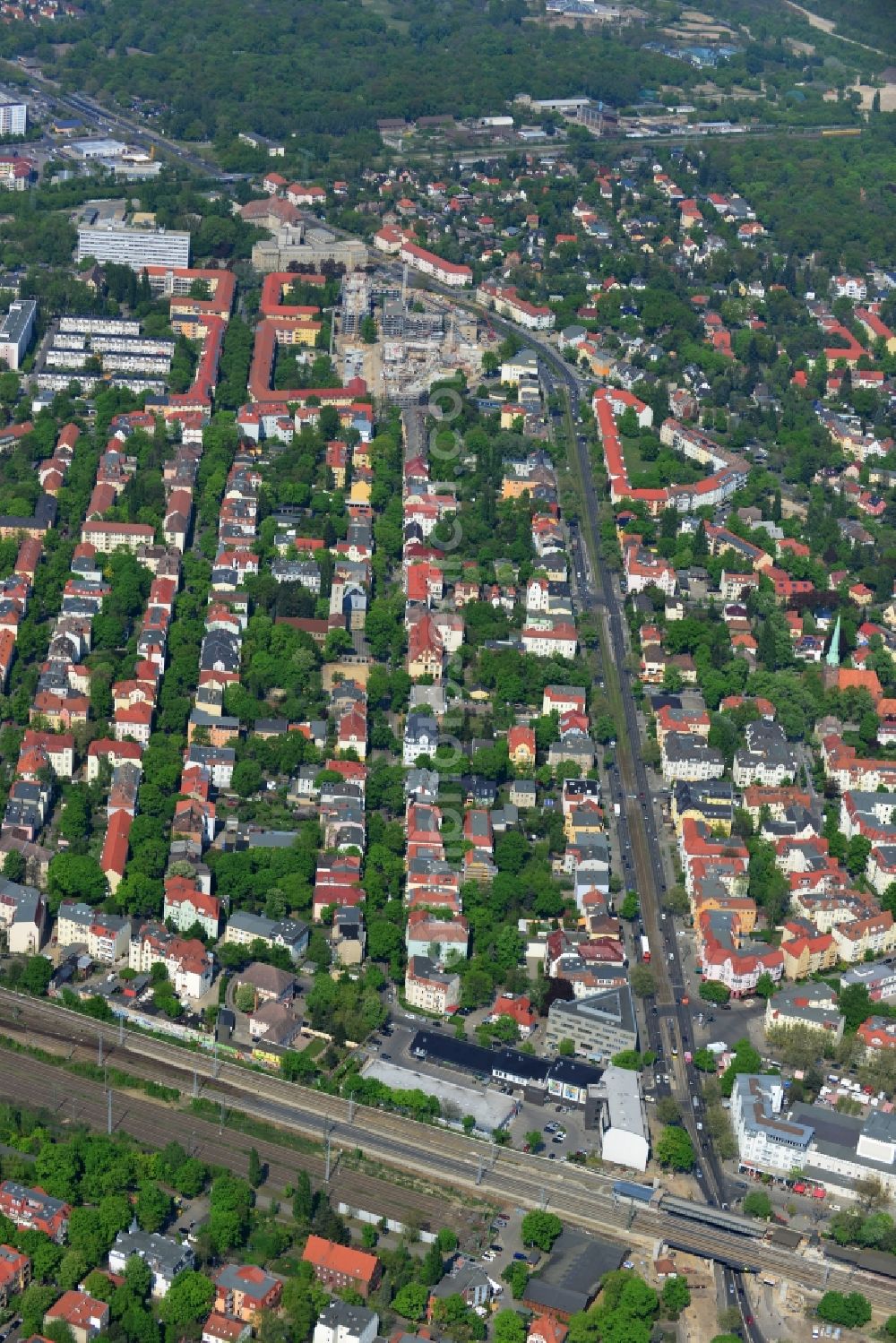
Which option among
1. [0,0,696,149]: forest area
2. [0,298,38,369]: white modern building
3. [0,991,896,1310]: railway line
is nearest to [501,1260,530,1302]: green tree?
[0,991,896,1310]: railway line

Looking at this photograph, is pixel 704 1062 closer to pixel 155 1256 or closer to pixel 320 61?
pixel 155 1256

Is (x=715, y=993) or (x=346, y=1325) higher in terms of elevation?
(x=346, y=1325)

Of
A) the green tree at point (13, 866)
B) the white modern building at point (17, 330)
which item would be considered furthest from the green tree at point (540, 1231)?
the white modern building at point (17, 330)

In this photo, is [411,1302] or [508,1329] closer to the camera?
[508,1329]

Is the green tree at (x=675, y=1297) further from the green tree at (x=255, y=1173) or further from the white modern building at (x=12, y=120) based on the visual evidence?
the white modern building at (x=12, y=120)

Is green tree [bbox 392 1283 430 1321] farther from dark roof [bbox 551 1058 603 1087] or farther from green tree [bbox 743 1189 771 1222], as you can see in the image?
dark roof [bbox 551 1058 603 1087]

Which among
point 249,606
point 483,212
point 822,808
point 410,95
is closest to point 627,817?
point 822,808

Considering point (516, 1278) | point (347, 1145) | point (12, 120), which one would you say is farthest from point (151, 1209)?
point (12, 120)
